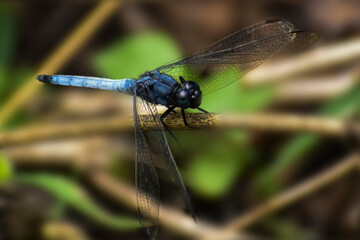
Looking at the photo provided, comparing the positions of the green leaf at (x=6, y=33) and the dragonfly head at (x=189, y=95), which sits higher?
the green leaf at (x=6, y=33)

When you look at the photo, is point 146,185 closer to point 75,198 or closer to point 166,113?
point 166,113

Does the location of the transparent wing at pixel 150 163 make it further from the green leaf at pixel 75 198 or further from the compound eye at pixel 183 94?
the green leaf at pixel 75 198

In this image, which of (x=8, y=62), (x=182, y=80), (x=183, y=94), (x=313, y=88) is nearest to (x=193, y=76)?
(x=182, y=80)

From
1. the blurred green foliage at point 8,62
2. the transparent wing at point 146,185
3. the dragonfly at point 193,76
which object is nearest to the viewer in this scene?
the transparent wing at point 146,185

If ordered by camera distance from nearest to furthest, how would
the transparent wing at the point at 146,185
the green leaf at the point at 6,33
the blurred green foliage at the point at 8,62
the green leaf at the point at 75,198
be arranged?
1. the transparent wing at the point at 146,185
2. the green leaf at the point at 75,198
3. the blurred green foliage at the point at 8,62
4. the green leaf at the point at 6,33

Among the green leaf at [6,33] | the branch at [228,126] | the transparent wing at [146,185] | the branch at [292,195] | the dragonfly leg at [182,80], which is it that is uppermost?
the green leaf at [6,33]

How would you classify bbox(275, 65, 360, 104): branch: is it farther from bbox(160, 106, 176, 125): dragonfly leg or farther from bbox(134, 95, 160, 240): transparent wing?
bbox(134, 95, 160, 240): transparent wing

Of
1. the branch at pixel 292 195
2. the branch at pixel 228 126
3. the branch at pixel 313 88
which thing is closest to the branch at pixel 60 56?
the branch at pixel 228 126

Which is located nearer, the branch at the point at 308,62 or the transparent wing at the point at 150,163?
the transparent wing at the point at 150,163
